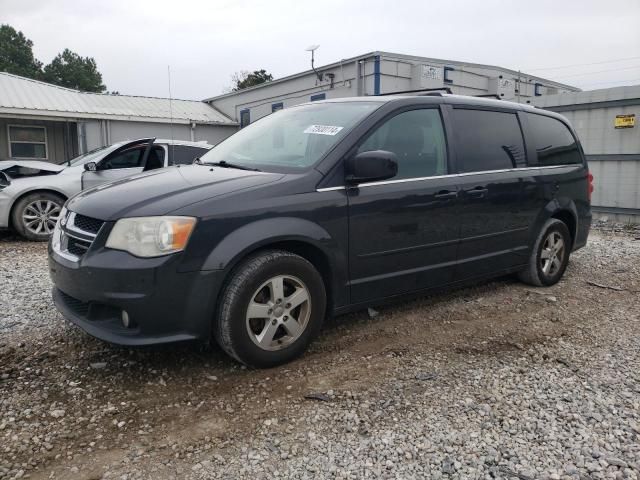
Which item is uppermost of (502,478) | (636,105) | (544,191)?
(636,105)

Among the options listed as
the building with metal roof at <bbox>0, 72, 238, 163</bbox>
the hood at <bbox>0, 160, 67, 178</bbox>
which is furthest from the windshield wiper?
the building with metal roof at <bbox>0, 72, 238, 163</bbox>

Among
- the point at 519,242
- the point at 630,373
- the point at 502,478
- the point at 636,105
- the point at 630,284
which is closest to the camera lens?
the point at 502,478

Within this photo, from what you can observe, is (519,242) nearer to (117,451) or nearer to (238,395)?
(238,395)

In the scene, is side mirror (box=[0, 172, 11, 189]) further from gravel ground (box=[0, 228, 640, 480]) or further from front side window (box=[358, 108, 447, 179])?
front side window (box=[358, 108, 447, 179])

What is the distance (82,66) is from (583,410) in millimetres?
69853

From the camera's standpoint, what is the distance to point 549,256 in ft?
16.7

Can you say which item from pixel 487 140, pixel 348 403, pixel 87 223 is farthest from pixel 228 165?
pixel 487 140

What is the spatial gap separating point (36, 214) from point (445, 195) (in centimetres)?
610

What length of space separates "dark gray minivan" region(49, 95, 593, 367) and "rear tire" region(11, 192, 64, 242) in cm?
427

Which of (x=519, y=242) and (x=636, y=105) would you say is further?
(x=636, y=105)

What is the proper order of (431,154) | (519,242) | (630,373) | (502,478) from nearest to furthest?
1. (502,478)
2. (630,373)
3. (431,154)
4. (519,242)

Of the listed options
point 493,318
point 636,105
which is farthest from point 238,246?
point 636,105

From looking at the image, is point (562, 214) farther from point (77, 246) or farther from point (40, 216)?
point (40, 216)

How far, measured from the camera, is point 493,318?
4.19 metres
